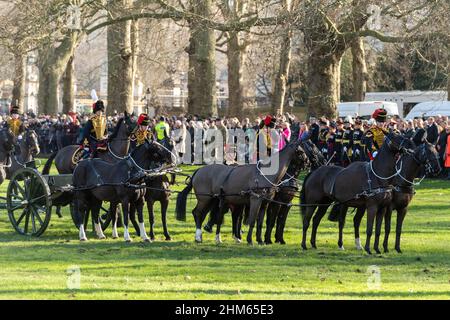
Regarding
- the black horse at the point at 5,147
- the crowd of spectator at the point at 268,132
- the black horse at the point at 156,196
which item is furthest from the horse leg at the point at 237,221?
the black horse at the point at 5,147

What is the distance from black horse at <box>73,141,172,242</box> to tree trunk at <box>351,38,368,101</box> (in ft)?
103

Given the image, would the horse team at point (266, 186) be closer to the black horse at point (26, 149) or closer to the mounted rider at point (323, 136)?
the black horse at point (26, 149)

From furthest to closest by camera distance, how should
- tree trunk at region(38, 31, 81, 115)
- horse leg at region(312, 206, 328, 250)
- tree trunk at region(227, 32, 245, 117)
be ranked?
1. tree trunk at region(227, 32, 245, 117)
2. tree trunk at region(38, 31, 81, 115)
3. horse leg at region(312, 206, 328, 250)

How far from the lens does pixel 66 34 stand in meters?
35.0

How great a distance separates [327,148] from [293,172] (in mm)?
13584

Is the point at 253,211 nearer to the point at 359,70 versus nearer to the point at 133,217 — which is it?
the point at 133,217

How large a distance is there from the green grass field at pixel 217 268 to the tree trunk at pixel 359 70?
30306 mm

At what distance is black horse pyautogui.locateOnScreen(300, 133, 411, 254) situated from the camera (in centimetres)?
1712

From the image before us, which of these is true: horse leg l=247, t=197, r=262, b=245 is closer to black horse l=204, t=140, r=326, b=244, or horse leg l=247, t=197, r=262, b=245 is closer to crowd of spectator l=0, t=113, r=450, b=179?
black horse l=204, t=140, r=326, b=244

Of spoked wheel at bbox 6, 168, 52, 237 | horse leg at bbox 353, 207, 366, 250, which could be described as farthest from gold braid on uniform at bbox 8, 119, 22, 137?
horse leg at bbox 353, 207, 366, 250

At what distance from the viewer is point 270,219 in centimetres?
1839
